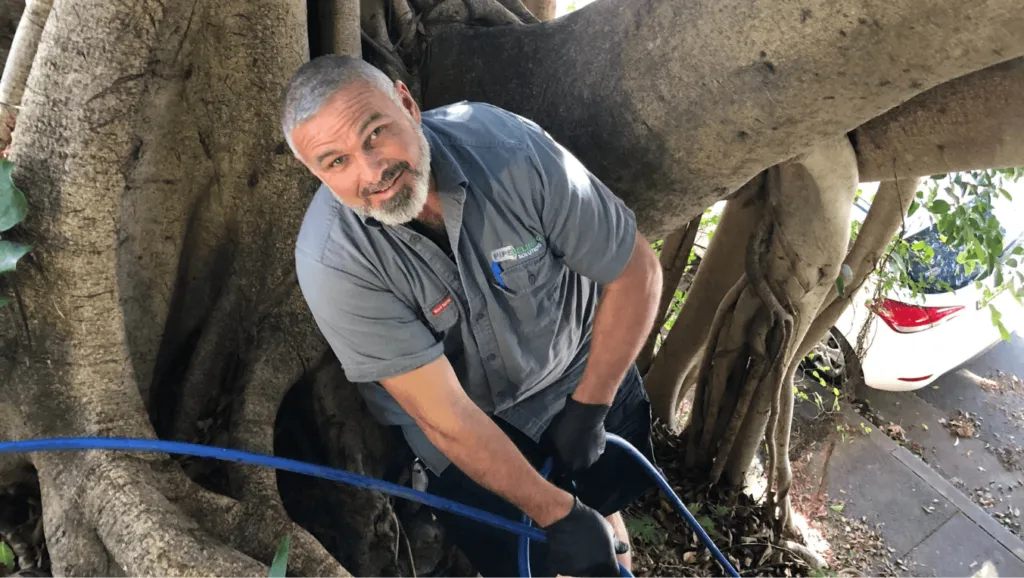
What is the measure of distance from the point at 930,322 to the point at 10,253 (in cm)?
450

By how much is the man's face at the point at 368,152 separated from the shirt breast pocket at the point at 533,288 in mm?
315

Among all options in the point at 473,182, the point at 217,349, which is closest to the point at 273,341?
the point at 217,349

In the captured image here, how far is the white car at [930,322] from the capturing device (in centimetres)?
405

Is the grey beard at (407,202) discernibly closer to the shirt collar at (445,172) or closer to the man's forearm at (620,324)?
the shirt collar at (445,172)

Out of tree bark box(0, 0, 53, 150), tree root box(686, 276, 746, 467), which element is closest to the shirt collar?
tree bark box(0, 0, 53, 150)

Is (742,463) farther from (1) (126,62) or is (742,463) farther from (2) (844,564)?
(1) (126,62)

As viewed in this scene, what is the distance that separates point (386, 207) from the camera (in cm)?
147

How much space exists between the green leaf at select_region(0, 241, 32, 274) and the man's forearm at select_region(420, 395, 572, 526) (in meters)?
0.93

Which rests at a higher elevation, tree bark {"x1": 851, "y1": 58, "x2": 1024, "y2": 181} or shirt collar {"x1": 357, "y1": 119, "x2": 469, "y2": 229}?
tree bark {"x1": 851, "y1": 58, "x2": 1024, "y2": 181}

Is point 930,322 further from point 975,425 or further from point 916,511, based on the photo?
point 916,511

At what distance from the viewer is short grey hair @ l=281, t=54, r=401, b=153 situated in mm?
1409

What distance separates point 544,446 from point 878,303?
2.15 metres

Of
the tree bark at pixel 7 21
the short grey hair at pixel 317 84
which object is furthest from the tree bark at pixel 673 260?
the tree bark at pixel 7 21

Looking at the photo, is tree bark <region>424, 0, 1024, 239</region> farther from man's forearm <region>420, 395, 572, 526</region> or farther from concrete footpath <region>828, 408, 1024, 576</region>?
concrete footpath <region>828, 408, 1024, 576</region>
